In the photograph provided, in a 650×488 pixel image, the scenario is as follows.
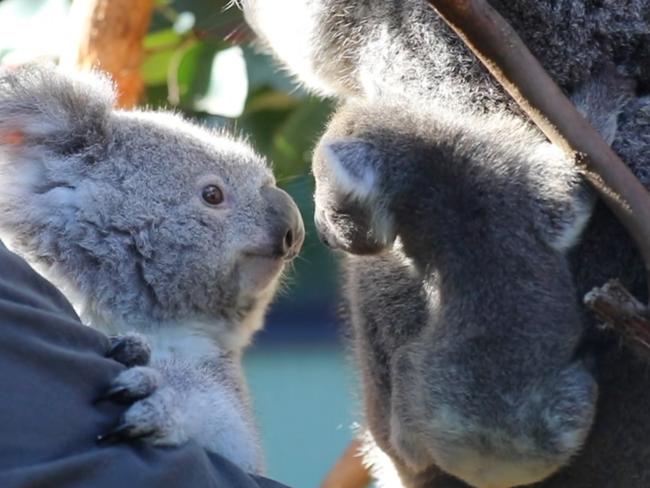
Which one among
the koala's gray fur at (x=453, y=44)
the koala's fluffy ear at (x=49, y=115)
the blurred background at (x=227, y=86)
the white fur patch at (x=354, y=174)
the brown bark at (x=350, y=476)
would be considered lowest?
the brown bark at (x=350, y=476)

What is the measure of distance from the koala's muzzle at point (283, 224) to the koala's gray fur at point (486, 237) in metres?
0.10

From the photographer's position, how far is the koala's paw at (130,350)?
1493 mm

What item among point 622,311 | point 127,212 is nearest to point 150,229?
point 127,212

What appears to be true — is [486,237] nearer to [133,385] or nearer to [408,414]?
[408,414]

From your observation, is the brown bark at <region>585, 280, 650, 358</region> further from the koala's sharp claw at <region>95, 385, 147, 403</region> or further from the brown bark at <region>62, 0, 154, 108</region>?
the brown bark at <region>62, 0, 154, 108</region>

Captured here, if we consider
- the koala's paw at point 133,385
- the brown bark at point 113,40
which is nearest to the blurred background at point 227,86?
the brown bark at point 113,40

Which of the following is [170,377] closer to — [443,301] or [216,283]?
[216,283]

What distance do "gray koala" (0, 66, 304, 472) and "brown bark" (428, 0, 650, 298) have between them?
0.43 meters

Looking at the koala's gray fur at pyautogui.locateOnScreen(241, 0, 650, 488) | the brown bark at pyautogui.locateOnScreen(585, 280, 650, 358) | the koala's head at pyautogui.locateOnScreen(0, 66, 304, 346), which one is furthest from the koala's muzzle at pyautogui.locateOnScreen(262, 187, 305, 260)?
the brown bark at pyautogui.locateOnScreen(585, 280, 650, 358)

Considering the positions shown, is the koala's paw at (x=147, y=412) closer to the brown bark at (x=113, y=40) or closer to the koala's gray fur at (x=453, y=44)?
the koala's gray fur at (x=453, y=44)

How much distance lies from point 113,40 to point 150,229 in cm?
101

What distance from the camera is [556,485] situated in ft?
5.40

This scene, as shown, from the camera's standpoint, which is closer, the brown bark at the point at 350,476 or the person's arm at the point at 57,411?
the person's arm at the point at 57,411

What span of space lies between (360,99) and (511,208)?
335 millimetres
